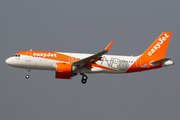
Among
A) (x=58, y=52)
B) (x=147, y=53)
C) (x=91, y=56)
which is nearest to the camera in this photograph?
(x=91, y=56)

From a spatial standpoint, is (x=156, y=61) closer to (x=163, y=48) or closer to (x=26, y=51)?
(x=163, y=48)

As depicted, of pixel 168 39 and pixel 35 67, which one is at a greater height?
pixel 168 39

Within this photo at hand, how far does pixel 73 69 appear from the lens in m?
48.8

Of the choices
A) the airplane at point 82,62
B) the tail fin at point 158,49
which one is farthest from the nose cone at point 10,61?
the tail fin at point 158,49

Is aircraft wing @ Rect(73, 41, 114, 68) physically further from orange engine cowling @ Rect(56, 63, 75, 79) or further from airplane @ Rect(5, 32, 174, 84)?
orange engine cowling @ Rect(56, 63, 75, 79)

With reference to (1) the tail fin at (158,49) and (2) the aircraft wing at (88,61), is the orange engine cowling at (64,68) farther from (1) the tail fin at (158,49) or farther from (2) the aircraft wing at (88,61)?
(1) the tail fin at (158,49)

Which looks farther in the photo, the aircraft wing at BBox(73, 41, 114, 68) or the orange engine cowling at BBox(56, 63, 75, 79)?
the orange engine cowling at BBox(56, 63, 75, 79)

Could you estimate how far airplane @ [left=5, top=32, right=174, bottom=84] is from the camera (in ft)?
160

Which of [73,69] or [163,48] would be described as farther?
[163,48]

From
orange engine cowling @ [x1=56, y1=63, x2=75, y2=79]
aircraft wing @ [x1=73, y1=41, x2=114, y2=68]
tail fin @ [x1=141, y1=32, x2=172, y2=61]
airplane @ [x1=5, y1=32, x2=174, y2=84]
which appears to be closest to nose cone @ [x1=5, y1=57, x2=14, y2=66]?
airplane @ [x1=5, y1=32, x2=174, y2=84]

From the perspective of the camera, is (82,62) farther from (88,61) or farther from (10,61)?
(10,61)

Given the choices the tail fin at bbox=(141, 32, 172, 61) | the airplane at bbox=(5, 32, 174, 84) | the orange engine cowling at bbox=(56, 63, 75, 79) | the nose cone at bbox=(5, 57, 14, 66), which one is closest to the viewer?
the orange engine cowling at bbox=(56, 63, 75, 79)

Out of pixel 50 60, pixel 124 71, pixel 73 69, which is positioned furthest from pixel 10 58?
pixel 124 71

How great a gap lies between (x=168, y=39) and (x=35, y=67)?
2254 centimetres
